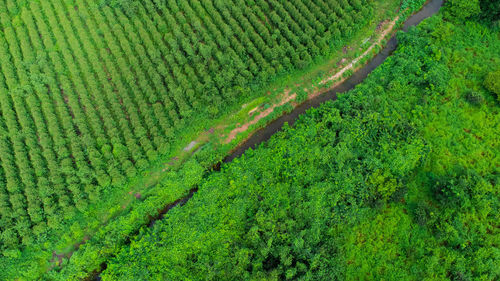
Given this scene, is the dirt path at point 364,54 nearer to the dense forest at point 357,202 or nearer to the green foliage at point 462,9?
the dense forest at point 357,202

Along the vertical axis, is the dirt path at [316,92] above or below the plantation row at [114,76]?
below

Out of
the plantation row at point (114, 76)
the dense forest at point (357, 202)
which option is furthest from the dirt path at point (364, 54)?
the dense forest at point (357, 202)

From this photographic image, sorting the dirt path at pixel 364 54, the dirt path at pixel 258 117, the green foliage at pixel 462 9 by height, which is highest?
the dirt path at pixel 258 117

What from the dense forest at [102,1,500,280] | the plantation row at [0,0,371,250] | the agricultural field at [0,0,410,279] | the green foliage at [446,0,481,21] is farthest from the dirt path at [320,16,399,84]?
the green foliage at [446,0,481,21]

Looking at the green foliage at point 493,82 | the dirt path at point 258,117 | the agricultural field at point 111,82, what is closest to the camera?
the agricultural field at point 111,82

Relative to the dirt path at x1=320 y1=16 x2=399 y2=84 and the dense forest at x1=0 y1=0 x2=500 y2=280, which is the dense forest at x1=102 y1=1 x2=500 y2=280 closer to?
the dense forest at x1=0 y1=0 x2=500 y2=280

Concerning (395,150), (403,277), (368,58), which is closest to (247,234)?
(403,277)

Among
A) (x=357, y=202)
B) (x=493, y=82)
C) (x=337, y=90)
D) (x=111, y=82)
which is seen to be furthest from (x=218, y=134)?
(x=493, y=82)
